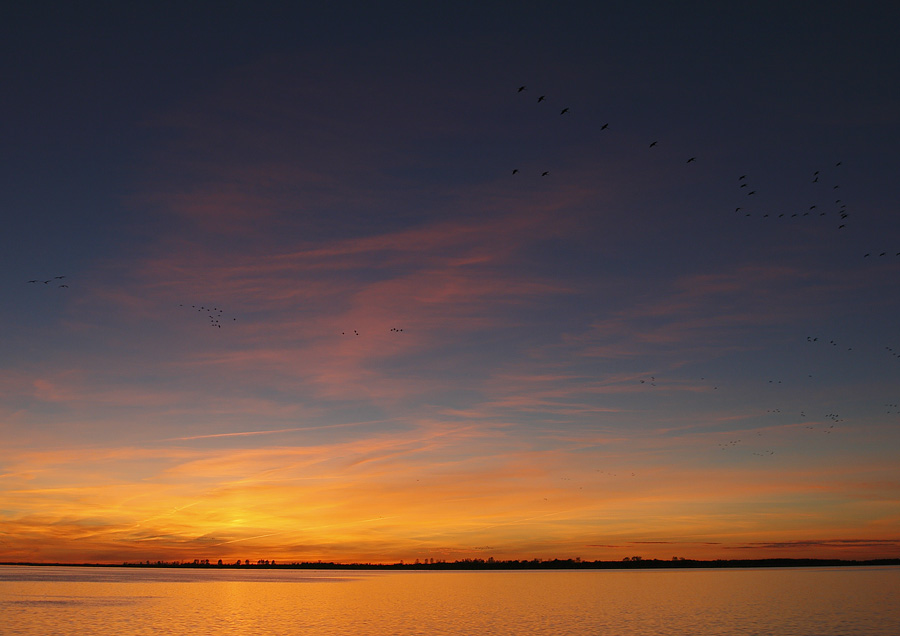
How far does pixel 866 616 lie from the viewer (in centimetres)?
6862

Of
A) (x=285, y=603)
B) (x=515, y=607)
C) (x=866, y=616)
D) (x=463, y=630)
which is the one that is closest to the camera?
(x=463, y=630)

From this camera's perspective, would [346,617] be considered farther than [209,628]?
Yes

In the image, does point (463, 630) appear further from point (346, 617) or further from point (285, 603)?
point (285, 603)

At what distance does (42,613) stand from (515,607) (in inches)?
2050

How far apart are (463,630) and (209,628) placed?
22882mm

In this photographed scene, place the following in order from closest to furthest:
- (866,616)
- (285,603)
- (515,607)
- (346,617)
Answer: (866,616), (346,617), (515,607), (285,603)

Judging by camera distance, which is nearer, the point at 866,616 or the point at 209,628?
the point at 209,628

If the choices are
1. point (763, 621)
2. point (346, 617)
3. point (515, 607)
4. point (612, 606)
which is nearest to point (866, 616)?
point (763, 621)

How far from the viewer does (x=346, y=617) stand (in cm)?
7325

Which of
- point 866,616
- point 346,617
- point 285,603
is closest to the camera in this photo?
point 866,616

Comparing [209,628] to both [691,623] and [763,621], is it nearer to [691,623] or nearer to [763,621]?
[691,623]

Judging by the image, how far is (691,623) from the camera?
209 feet

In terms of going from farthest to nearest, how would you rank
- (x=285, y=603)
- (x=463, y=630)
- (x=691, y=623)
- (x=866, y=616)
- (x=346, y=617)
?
(x=285, y=603) → (x=346, y=617) → (x=866, y=616) → (x=691, y=623) → (x=463, y=630)

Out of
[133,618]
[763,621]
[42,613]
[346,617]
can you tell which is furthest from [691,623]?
[42,613]
